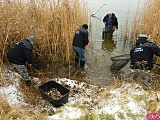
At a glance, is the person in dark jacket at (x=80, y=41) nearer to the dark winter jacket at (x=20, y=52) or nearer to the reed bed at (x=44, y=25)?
the reed bed at (x=44, y=25)

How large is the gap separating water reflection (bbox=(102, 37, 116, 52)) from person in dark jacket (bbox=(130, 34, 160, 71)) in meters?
3.45

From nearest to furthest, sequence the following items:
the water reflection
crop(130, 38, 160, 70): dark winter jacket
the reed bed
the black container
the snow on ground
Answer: the snow on ground, the black container, crop(130, 38, 160, 70): dark winter jacket, the reed bed, the water reflection

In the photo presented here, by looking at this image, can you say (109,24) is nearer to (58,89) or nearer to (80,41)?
(80,41)

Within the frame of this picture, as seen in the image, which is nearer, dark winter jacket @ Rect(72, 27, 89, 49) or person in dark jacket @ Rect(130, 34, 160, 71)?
person in dark jacket @ Rect(130, 34, 160, 71)

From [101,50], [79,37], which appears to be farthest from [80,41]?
[101,50]

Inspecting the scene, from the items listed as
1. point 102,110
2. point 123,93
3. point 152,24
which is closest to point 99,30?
point 152,24

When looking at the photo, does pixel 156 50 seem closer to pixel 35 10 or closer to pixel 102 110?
pixel 102 110

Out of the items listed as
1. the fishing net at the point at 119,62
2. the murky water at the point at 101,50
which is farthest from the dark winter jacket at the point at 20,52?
the fishing net at the point at 119,62

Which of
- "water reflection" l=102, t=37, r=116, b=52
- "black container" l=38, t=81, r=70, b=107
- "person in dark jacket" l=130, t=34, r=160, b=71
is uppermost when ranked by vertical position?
"person in dark jacket" l=130, t=34, r=160, b=71

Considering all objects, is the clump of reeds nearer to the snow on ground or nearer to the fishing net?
the fishing net

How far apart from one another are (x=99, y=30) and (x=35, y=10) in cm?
540

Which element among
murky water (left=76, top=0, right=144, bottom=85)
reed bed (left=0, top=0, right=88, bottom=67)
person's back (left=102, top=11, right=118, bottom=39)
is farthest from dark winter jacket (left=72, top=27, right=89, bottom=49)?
person's back (left=102, top=11, right=118, bottom=39)

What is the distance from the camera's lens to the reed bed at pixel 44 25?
19.7 feet

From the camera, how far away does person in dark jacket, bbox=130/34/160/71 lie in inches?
215
